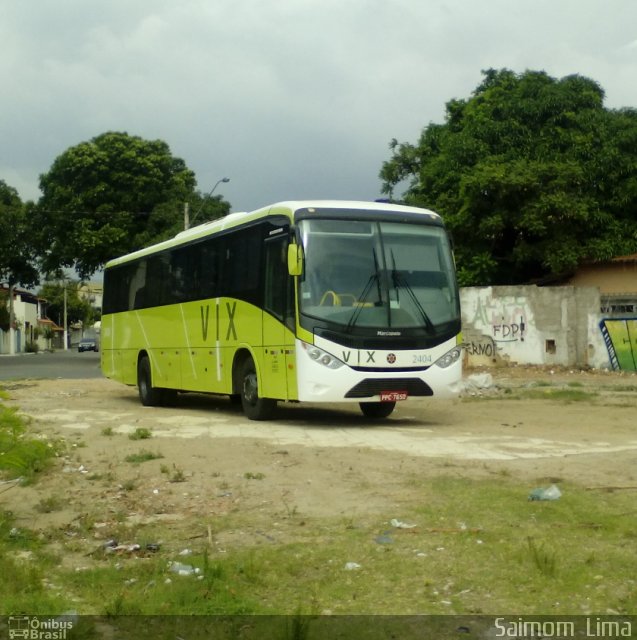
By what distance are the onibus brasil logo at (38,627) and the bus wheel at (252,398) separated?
9.61 m

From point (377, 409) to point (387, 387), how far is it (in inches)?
94.5

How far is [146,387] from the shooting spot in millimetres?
20109

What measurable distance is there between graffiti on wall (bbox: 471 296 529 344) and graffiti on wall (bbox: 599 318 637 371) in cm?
230

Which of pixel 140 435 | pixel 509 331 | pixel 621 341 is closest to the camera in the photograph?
pixel 140 435

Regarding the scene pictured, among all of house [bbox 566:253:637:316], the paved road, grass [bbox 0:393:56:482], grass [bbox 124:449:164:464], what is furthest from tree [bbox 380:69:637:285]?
grass [bbox 0:393:56:482]

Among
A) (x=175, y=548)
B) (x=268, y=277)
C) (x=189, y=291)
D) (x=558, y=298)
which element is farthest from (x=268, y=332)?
(x=558, y=298)

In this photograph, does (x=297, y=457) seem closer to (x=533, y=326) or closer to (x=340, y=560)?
(x=340, y=560)

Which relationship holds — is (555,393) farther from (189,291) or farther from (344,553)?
(344,553)

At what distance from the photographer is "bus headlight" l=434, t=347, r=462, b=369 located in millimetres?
14023

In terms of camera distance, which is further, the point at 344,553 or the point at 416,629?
the point at 344,553

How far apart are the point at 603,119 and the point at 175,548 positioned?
94.5 feet

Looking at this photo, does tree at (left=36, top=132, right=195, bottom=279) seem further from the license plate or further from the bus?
the license plate

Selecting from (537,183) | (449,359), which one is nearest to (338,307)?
(449,359)

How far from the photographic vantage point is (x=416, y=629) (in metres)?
5.15
